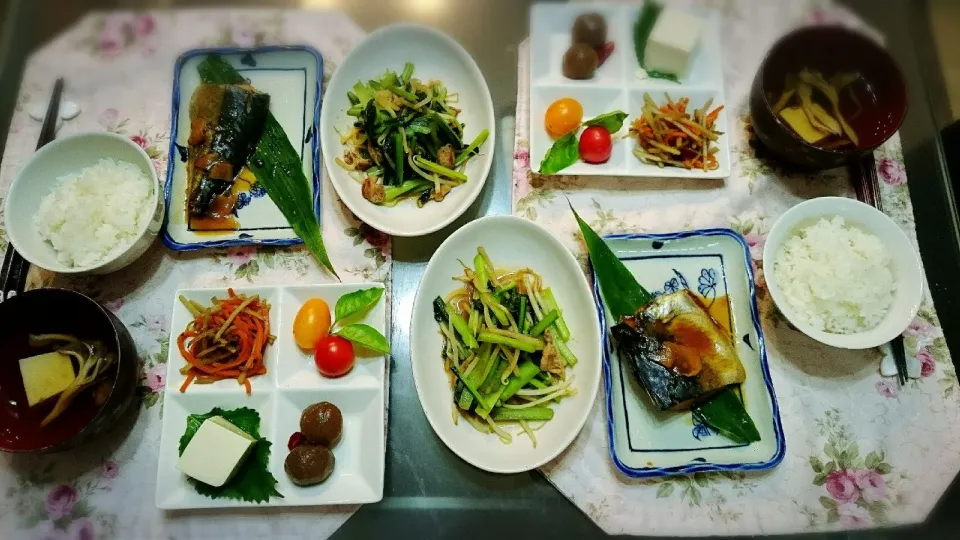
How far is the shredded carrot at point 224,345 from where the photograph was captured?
2.05 metres

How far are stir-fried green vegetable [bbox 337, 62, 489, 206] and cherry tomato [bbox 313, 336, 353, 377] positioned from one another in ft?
1.83

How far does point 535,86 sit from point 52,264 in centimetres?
189

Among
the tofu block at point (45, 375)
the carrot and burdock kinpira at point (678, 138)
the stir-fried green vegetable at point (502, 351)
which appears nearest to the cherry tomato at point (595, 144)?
the carrot and burdock kinpira at point (678, 138)

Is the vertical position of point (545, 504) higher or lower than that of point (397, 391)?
lower

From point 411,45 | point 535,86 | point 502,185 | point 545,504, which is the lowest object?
point 545,504

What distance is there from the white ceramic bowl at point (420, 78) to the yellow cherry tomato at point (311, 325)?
0.36 m

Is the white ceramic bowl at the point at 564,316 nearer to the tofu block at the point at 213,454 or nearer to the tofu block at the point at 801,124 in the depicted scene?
the tofu block at the point at 213,454

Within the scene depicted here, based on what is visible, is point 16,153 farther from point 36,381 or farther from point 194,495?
point 194,495

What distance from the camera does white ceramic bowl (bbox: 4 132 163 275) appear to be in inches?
81.9

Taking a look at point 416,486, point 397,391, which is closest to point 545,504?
point 416,486

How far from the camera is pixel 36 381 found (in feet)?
6.48

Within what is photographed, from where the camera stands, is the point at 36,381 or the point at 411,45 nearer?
the point at 36,381

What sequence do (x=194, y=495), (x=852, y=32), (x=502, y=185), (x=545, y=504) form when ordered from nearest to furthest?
(x=194, y=495) < (x=545, y=504) < (x=852, y=32) < (x=502, y=185)

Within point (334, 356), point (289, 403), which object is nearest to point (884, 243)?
point (334, 356)
